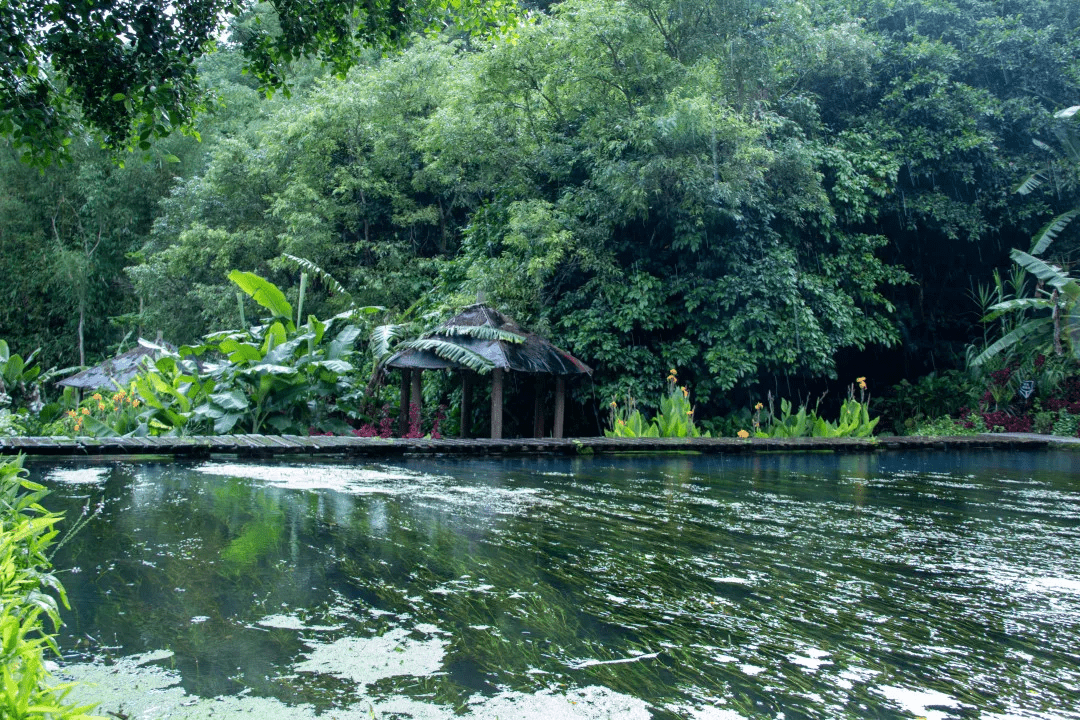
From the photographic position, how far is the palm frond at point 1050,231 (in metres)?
15.1

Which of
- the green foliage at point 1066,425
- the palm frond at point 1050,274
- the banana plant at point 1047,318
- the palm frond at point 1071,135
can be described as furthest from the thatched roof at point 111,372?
the palm frond at point 1071,135

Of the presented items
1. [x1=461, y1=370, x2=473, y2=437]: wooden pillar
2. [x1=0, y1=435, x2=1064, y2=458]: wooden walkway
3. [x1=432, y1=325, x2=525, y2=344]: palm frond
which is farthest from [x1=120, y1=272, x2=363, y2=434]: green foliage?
[x1=0, y1=435, x2=1064, y2=458]: wooden walkway

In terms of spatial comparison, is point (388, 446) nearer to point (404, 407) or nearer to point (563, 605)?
point (404, 407)

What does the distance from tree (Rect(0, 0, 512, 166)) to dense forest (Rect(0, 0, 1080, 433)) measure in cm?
474

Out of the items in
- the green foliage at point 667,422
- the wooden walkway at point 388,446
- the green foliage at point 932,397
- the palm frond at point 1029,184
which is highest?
the palm frond at point 1029,184

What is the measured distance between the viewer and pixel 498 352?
11328mm

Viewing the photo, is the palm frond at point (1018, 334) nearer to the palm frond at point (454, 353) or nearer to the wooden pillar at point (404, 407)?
the palm frond at point (454, 353)

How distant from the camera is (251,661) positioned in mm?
2309

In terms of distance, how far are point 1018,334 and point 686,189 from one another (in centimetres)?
746

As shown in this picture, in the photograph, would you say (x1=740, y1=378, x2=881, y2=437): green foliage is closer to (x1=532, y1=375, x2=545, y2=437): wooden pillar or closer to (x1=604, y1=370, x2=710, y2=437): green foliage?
(x1=604, y1=370, x2=710, y2=437): green foliage

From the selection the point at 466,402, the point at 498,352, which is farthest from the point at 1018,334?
the point at 466,402

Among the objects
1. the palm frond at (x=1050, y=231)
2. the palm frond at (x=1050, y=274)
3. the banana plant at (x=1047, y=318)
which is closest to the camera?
the palm frond at (x=1050, y=274)

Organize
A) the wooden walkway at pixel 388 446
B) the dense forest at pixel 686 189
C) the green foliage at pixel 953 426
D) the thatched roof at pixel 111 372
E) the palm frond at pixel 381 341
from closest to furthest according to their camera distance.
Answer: the wooden walkway at pixel 388 446 → the palm frond at pixel 381 341 → the dense forest at pixel 686 189 → the green foliage at pixel 953 426 → the thatched roof at pixel 111 372

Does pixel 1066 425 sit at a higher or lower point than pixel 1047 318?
lower
